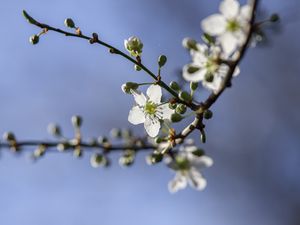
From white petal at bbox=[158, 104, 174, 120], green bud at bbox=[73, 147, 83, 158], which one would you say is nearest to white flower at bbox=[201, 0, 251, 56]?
white petal at bbox=[158, 104, 174, 120]

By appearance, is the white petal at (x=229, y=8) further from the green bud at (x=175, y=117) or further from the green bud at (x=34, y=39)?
the green bud at (x=34, y=39)

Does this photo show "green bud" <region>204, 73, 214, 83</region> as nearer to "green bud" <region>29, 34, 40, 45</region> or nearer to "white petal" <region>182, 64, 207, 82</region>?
"white petal" <region>182, 64, 207, 82</region>

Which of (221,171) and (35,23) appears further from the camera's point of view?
(221,171)

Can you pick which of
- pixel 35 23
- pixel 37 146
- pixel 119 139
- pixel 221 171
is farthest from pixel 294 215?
pixel 35 23

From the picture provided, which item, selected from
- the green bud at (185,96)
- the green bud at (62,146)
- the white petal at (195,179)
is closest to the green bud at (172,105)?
the green bud at (185,96)

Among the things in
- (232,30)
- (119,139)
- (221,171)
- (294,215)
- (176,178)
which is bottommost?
(176,178)

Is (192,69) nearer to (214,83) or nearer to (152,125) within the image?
(214,83)

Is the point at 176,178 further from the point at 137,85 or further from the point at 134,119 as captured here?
the point at 137,85

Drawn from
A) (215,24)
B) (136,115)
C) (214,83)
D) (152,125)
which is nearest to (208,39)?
(215,24)
